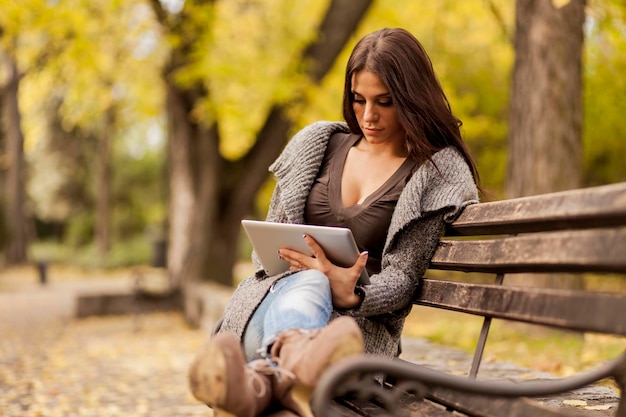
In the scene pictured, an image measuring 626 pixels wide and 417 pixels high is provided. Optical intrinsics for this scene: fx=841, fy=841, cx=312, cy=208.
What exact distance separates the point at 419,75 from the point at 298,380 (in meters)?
1.38

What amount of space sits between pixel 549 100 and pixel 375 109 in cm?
454

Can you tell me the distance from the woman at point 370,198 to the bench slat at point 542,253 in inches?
7.2

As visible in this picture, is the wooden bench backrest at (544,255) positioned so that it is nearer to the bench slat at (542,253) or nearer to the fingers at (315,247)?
the bench slat at (542,253)

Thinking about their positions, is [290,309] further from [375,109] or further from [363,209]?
[375,109]

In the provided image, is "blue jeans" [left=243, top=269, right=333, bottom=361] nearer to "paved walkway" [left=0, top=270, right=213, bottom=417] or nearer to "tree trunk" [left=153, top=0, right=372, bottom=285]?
"paved walkway" [left=0, top=270, right=213, bottom=417]

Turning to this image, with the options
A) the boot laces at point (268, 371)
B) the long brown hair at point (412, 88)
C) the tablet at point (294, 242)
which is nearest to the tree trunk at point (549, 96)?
the long brown hair at point (412, 88)

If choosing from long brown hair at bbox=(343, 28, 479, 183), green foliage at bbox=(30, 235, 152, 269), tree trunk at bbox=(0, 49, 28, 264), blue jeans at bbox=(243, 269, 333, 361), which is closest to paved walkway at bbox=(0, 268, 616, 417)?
long brown hair at bbox=(343, 28, 479, 183)

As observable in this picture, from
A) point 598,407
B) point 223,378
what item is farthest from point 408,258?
point 223,378

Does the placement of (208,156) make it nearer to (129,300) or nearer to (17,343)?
(129,300)

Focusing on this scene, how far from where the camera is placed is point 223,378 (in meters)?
2.05

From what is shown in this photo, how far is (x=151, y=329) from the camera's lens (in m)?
11.4

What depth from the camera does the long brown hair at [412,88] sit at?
309 cm

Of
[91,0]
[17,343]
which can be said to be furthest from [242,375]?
[91,0]

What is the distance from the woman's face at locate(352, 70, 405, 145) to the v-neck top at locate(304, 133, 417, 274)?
129 mm
